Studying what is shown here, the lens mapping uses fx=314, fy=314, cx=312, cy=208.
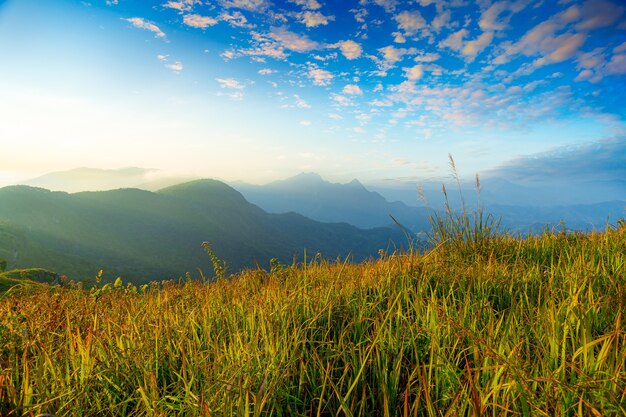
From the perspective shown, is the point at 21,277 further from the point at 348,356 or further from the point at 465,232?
the point at 465,232


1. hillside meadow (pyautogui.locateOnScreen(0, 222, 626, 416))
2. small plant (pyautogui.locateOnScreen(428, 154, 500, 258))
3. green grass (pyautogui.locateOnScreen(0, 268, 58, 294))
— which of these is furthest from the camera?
green grass (pyautogui.locateOnScreen(0, 268, 58, 294))

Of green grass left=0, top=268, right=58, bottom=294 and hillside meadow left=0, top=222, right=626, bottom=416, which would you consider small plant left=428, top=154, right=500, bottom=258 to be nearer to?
hillside meadow left=0, top=222, right=626, bottom=416

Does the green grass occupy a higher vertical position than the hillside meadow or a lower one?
lower

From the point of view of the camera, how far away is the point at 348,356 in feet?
8.29

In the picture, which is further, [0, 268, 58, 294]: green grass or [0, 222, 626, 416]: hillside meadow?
[0, 268, 58, 294]: green grass

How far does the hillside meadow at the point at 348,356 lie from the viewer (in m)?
1.80

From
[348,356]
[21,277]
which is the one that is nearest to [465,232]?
[348,356]

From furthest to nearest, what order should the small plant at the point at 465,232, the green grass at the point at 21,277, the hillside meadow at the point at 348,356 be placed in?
the green grass at the point at 21,277 → the small plant at the point at 465,232 → the hillside meadow at the point at 348,356

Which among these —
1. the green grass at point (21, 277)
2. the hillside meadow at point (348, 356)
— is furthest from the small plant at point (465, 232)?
the green grass at point (21, 277)

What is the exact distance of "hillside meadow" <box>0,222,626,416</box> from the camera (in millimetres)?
1802

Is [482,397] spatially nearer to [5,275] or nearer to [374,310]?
[374,310]

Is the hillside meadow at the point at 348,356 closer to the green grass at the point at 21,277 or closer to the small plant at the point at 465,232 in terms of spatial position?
the small plant at the point at 465,232

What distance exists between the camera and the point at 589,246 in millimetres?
5582

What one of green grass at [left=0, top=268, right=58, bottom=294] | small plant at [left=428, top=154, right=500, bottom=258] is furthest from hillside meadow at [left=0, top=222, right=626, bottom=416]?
green grass at [left=0, top=268, right=58, bottom=294]
